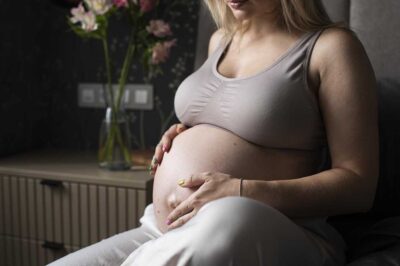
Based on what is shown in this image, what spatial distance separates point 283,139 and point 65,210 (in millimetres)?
893

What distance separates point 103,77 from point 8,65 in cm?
37

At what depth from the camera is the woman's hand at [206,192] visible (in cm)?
99

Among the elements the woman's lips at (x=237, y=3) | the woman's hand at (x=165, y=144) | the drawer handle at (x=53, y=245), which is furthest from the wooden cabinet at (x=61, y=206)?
the woman's lips at (x=237, y=3)

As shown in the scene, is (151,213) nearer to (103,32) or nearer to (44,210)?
(44,210)

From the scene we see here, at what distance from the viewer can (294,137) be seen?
1097 mm

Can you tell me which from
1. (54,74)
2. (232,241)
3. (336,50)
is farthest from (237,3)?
(54,74)

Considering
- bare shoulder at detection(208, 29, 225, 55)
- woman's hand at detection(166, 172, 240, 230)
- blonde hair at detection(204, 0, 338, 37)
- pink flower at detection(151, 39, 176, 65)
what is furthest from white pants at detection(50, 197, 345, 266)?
pink flower at detection(151, 39, 176, 65)

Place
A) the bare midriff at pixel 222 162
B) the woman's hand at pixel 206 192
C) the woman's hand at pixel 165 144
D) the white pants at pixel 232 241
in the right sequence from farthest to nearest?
the woman's hand at pixel 165 144 < the bare midriff at pixel 222 162 < the woman's hand at pixel 206 192 < the white pants at pixel 232 241

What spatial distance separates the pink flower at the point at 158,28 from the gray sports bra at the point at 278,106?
65 centimetres

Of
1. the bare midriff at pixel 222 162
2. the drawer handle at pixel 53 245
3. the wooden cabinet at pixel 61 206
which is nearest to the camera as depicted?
the bare midriff at pixel 222 162

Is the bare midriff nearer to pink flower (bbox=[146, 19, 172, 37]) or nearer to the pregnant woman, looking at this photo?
the pregnant woman

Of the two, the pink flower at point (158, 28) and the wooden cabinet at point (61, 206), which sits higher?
the pink flower at point (158, 28)

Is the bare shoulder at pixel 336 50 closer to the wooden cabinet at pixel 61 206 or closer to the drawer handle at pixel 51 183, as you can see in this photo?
the wooden cabinet at pixel 61 206

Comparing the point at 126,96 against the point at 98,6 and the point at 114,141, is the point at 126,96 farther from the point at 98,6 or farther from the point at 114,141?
the point at 98,6
